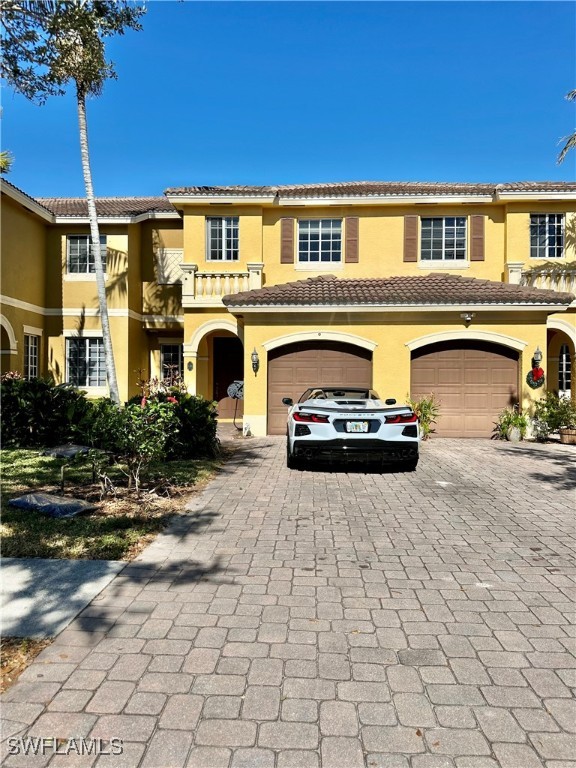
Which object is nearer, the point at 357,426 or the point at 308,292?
the point at 357,426

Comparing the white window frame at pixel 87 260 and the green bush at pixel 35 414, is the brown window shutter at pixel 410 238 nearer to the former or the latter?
the white window frame at pixel 87 260

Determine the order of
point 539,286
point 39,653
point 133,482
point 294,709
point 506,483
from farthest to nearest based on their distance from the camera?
point 539,286, point 506,483, point 133,482, point 39,653, point 294,709

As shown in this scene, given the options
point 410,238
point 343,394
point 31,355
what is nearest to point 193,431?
point 343,394

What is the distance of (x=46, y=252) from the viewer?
58.5ft

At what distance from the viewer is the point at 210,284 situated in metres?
16.2

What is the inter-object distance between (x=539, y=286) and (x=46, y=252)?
17043 millimetres

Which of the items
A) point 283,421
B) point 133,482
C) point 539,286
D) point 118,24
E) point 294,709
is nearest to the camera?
point 294,709

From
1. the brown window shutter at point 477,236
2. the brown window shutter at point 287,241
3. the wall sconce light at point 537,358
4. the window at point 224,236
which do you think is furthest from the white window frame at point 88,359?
the wall sconce light at point 537,358

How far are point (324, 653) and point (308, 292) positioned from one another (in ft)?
39.8

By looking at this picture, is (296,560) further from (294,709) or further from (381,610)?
(294,709)

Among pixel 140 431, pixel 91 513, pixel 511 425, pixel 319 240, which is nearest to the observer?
pixel 91 513

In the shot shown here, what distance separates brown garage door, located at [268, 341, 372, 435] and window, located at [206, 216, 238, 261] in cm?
485

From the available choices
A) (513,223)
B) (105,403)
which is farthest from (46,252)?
(513,223)

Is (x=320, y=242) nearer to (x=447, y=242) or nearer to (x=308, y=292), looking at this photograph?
(x=308, y=292)
